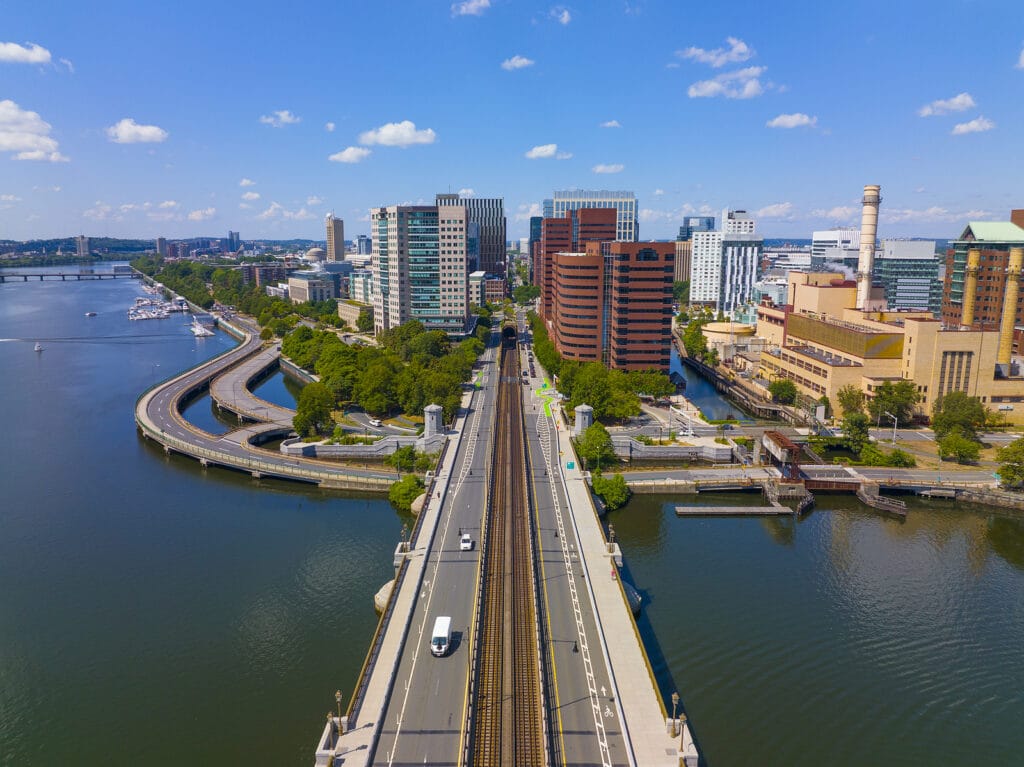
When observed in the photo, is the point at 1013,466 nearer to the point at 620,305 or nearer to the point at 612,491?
the point at 612,491

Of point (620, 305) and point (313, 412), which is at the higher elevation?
point (620, 305)

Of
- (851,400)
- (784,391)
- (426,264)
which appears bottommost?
(784,391)

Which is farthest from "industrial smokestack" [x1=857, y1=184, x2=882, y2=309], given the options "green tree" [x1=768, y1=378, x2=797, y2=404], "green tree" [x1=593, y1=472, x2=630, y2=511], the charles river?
"green tree" [x1=593, y1=472, x2=630, y2=511]

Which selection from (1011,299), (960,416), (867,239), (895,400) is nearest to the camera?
(960,416)

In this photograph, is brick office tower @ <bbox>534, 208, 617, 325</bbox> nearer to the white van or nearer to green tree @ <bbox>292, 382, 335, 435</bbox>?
green tree @ <bbox>292, 382, 335, 435</bbox>

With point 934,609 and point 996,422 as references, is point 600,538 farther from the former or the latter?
point 996,422

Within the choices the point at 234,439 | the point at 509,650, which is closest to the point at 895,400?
the point at 509,650

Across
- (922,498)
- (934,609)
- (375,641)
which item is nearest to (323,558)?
(375,641)
